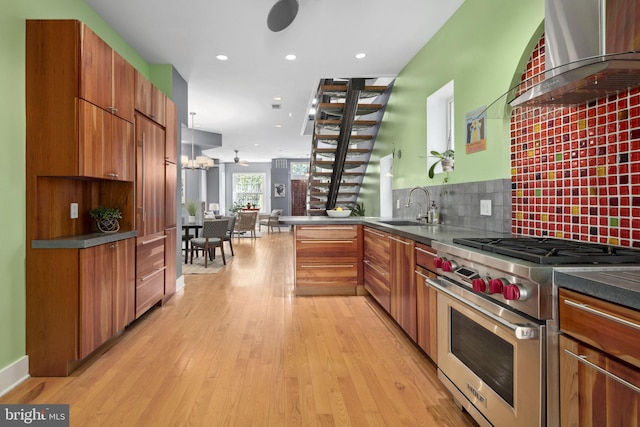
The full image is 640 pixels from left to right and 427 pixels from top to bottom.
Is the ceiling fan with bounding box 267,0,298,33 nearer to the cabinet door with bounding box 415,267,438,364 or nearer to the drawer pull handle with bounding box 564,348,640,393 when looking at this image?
the cabinet door with bounding box 415,267,438,364

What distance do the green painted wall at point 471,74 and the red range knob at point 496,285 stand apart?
3.53 ft

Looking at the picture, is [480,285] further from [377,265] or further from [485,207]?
[377,265]

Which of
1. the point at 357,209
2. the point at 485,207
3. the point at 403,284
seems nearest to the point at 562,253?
the point at 485,207

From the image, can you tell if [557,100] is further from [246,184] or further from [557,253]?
[246,184]

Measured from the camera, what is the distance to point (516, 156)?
2.48 m

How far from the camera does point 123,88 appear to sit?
2.96 m

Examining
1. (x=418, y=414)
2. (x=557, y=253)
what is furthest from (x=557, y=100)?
(x=418, y=414)

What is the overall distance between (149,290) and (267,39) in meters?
2.75

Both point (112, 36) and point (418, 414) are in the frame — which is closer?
point (418, 414)

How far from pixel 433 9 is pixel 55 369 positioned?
388 centimetres

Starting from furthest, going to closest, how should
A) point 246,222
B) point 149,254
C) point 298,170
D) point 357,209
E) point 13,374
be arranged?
point 298,170, point 246,222, point 357,209, point 149,254, point 13,374

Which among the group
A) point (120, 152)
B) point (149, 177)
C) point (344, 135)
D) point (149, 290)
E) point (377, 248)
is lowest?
point (149, 290)

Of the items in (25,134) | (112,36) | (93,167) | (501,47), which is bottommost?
(93,167)

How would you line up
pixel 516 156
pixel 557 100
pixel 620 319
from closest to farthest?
pixel 620 319, pixel 557 100, pixel 516 156
